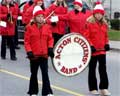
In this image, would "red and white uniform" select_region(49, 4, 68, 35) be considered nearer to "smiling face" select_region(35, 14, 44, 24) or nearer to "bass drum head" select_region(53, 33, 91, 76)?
"bass drum head" select_region(53, 33, 91, 76)

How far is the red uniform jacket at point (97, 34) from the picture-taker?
1164 cm

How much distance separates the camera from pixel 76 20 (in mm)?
14242

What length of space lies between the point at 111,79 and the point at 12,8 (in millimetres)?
5278

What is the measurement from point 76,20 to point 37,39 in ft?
11.2

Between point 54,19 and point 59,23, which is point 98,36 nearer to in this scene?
point 54,19

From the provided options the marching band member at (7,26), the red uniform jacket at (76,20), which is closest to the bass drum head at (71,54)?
the red uniform jacket at (76,20)

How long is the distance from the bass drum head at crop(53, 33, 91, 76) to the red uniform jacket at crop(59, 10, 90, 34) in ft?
8.27

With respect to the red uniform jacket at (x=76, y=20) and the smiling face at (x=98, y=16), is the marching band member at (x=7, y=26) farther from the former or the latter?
the smiling face at (x=98, y=16)

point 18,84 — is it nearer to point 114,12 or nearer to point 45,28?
point 45,28

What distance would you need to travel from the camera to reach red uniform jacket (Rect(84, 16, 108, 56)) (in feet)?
38.2

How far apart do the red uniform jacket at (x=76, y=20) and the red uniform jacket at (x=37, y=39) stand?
10.5ft

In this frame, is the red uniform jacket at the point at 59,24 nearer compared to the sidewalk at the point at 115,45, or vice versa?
the red uniform jacket at the point at 59,24

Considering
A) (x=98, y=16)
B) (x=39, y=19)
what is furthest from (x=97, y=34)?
(x=39, y=19)

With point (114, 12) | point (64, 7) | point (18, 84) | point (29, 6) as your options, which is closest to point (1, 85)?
point (18, 84)
